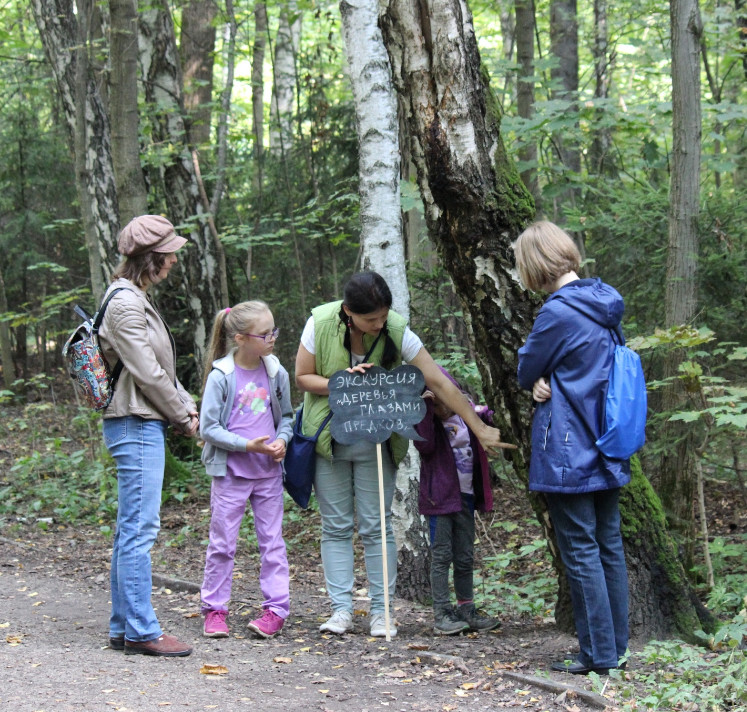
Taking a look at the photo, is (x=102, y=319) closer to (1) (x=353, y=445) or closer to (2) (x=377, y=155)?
(1) (x=353, y=445)

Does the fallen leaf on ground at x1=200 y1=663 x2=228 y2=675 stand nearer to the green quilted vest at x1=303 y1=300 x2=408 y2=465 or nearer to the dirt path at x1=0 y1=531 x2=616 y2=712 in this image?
the dirt path at x1=0 y1=531 x2=616 y2=712

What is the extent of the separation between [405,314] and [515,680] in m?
2.54

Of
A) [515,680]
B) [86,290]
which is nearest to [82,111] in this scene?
[86,290]

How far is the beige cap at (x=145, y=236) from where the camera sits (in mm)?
4008

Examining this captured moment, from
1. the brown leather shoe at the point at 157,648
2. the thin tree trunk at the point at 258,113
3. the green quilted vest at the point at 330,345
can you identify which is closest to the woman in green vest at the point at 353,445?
the green quilted vest at the point at 330,345

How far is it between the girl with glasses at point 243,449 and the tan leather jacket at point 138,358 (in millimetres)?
446

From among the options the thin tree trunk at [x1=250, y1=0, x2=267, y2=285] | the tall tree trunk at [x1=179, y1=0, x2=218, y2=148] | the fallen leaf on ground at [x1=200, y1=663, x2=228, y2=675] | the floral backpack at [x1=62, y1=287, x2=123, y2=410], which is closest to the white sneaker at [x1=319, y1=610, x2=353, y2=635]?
the fallen leaf on ground at [x1=200, y1=663, x2=228, y2=675]

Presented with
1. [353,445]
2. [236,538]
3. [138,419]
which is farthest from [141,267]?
[236,538]

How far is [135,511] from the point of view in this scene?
3.96 m

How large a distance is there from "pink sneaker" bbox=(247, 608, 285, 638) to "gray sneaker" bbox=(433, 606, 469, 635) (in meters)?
0.91

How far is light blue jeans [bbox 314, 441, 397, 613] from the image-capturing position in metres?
4.52

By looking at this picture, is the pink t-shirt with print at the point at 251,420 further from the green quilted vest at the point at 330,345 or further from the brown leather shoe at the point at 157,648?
the brown leather shoe at the point at 157,648

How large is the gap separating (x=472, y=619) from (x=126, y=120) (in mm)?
5290

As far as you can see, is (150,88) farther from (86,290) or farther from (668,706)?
(668,706)
